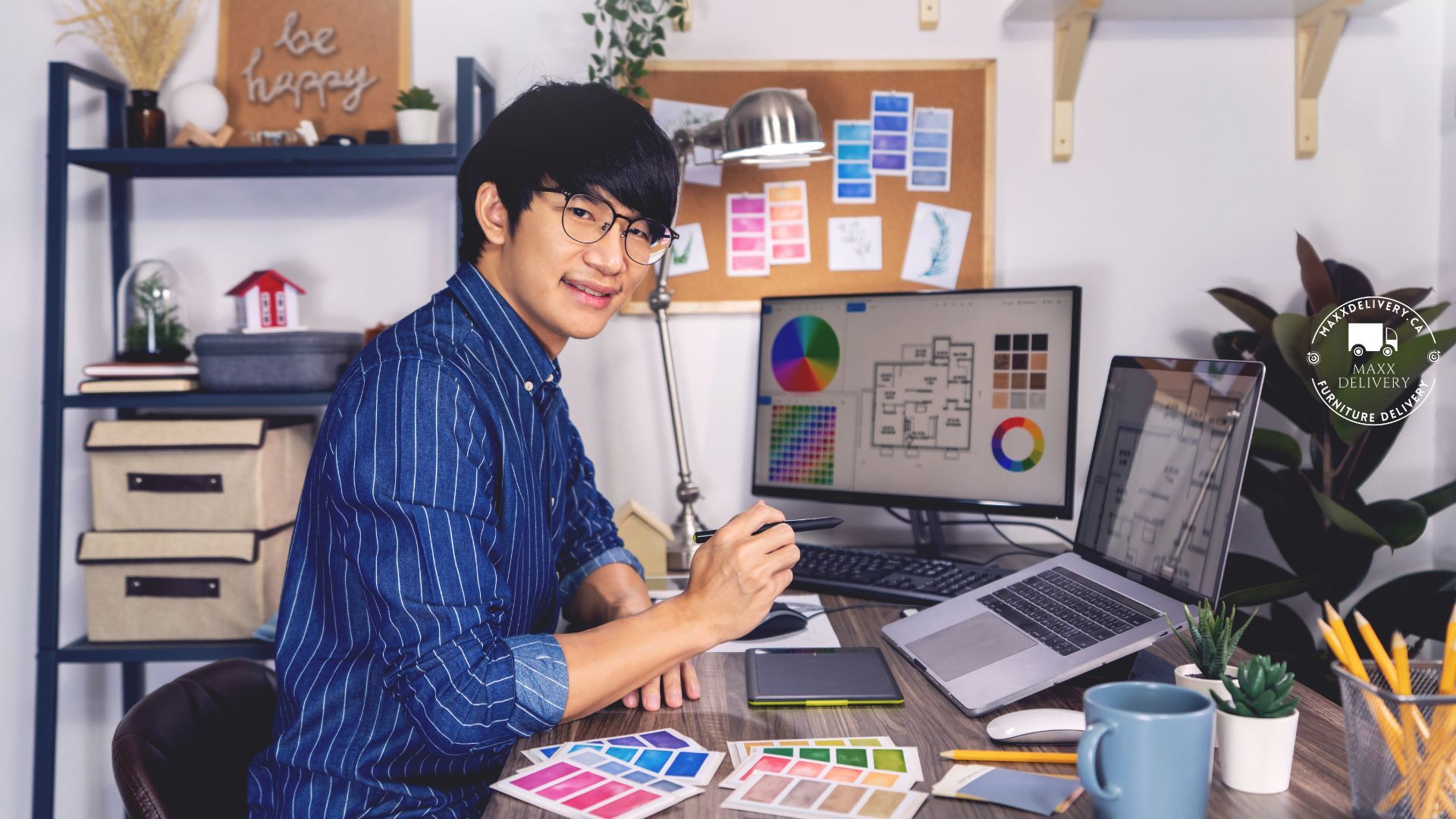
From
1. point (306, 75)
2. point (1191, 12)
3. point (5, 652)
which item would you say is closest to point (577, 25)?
point (306, 75)

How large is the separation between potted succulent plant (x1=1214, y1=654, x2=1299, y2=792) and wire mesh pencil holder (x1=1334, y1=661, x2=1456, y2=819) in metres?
0.05

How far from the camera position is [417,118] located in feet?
6.37

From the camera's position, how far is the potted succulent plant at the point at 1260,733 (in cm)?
79

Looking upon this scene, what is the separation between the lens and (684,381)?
6.91 feet

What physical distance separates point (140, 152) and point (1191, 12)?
1985mm

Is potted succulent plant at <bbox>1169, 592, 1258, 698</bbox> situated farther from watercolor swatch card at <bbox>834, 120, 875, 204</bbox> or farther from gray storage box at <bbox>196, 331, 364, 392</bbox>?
gray storage box at <bbox>196, 331, 364, 392</bbox>

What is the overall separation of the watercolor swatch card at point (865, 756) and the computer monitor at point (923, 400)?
0.83 meters

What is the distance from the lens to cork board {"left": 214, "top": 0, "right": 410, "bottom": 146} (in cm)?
208

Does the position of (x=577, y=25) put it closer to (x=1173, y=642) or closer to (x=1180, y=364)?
(x=1180, y=364)

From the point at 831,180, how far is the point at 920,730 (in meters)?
1.35

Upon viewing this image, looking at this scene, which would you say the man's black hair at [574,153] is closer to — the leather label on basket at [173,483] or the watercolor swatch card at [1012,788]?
the watercolor swatch card at [1012,788]

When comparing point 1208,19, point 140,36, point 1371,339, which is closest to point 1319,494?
point 1371,339

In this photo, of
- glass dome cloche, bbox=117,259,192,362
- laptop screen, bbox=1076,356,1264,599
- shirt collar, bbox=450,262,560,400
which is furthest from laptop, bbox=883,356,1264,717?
glass dome cloche, bbox=117,259,192,362

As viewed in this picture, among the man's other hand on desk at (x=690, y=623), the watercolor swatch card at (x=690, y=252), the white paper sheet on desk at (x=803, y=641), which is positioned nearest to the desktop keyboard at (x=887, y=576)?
the white paper sheet on desk at (x=803, y=641)
